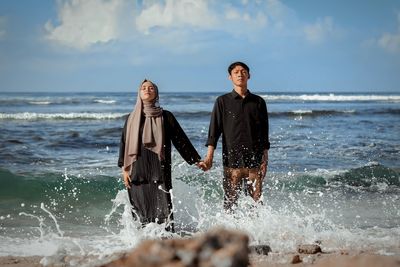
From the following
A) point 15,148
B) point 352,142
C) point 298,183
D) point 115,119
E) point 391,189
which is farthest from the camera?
point 115,119

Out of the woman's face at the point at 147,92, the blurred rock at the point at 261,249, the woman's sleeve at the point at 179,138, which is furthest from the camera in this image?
the woman's sleeve at the point at 179,138

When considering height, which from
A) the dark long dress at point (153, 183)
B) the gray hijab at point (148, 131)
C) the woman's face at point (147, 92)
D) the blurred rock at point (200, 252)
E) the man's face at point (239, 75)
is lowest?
the dark long dress at point (153, 183)

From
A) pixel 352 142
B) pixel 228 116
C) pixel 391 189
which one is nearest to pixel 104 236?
pixel 228 116

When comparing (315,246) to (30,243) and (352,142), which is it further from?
(352,142)

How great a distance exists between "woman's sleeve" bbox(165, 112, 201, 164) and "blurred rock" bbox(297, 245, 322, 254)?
1357 millimetres

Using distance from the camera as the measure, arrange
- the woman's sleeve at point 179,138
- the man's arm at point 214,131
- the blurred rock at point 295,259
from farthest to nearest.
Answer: the man's arm at point 214,131, the woman's sleeve at point 179,138, the blurred rock at point 295,259

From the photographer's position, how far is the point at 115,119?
2464 cm

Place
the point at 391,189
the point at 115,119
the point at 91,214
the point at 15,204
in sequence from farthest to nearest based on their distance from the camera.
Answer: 1. the point at 115,119
2. the point at 391,189
3. the point at 15,204
4. the point at 91,214

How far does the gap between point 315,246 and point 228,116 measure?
1475 millimetres

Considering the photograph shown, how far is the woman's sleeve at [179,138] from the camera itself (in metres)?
5.07

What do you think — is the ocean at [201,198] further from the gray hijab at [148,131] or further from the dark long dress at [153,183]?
the gray hijab at [148,131]

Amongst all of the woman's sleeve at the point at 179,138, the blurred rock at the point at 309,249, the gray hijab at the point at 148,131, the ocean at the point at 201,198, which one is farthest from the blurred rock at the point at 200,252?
the woman's sleeve at the point at 179,138

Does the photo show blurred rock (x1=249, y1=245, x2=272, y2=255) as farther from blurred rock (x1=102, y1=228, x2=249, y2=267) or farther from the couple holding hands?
blurred rock (x1=102, y1=228, x2=249, y2=267)

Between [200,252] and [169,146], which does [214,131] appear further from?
[200,252]
